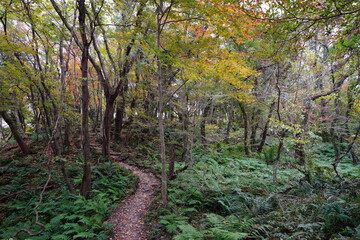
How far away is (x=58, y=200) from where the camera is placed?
667 cm

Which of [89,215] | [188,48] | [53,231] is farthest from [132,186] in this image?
[188,48]

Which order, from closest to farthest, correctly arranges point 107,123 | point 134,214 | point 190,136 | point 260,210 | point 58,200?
point 260,210 → point 134,214 → point 58,200 → point 190,136 → point 107,123

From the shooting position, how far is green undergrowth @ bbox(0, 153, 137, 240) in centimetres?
491

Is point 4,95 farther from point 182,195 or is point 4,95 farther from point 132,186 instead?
point 182,195

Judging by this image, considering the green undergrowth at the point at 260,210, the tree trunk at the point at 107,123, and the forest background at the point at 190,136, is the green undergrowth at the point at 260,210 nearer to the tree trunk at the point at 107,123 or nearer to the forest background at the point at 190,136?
the forest background at the point at 190,136

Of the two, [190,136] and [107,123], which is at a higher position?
[107,123]

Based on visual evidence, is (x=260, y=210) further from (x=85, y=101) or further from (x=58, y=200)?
(x=58, y=200)

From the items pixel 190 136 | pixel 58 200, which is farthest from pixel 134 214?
pixel 190 136

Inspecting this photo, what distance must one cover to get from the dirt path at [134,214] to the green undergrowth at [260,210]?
61 centimetres

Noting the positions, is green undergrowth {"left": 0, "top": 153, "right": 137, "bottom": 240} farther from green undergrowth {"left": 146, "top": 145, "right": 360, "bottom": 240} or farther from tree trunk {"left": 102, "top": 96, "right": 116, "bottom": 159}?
green undergrowth {"left": 146, "top": 145, "right": 360, "bottom": 240}

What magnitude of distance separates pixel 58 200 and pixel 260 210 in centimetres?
677

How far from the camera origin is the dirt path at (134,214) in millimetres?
4902

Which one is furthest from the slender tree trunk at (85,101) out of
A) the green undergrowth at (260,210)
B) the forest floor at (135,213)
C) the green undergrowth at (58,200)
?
the green undergrowth at (260,210)

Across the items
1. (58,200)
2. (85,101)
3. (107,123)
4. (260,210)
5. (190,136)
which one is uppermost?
(85,101)
